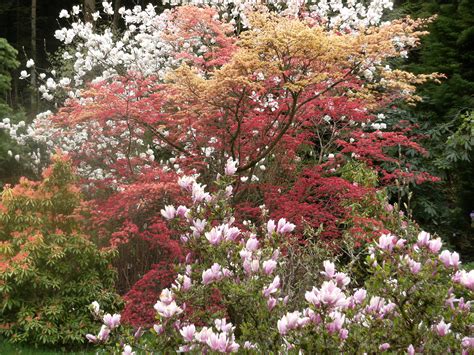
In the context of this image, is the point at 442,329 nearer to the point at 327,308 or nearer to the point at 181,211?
the point at 327,308

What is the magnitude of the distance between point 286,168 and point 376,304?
5.20m

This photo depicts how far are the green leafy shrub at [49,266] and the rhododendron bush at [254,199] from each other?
32 centimetres

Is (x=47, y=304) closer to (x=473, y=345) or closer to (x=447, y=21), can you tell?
(x=473, y=345)

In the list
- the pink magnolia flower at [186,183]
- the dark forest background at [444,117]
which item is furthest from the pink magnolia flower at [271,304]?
the dark forest background at [444,117]

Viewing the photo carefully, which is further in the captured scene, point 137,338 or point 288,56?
point 288,56

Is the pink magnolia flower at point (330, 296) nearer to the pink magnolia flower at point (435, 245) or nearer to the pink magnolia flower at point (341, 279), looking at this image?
the pink magnolia flower at point (341, 279)

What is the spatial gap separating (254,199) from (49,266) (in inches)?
104

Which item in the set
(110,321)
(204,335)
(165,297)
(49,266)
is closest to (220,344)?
(204,335)

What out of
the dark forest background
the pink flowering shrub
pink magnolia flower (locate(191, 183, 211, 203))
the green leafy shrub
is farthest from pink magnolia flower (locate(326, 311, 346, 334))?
the dark forest background

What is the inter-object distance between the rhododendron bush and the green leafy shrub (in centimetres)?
32

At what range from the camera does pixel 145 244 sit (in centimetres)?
756

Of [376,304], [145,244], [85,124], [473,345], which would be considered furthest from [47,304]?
[473,345]

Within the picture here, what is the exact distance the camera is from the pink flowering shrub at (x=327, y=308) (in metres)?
2.18

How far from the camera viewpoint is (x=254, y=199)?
24.2 ft
